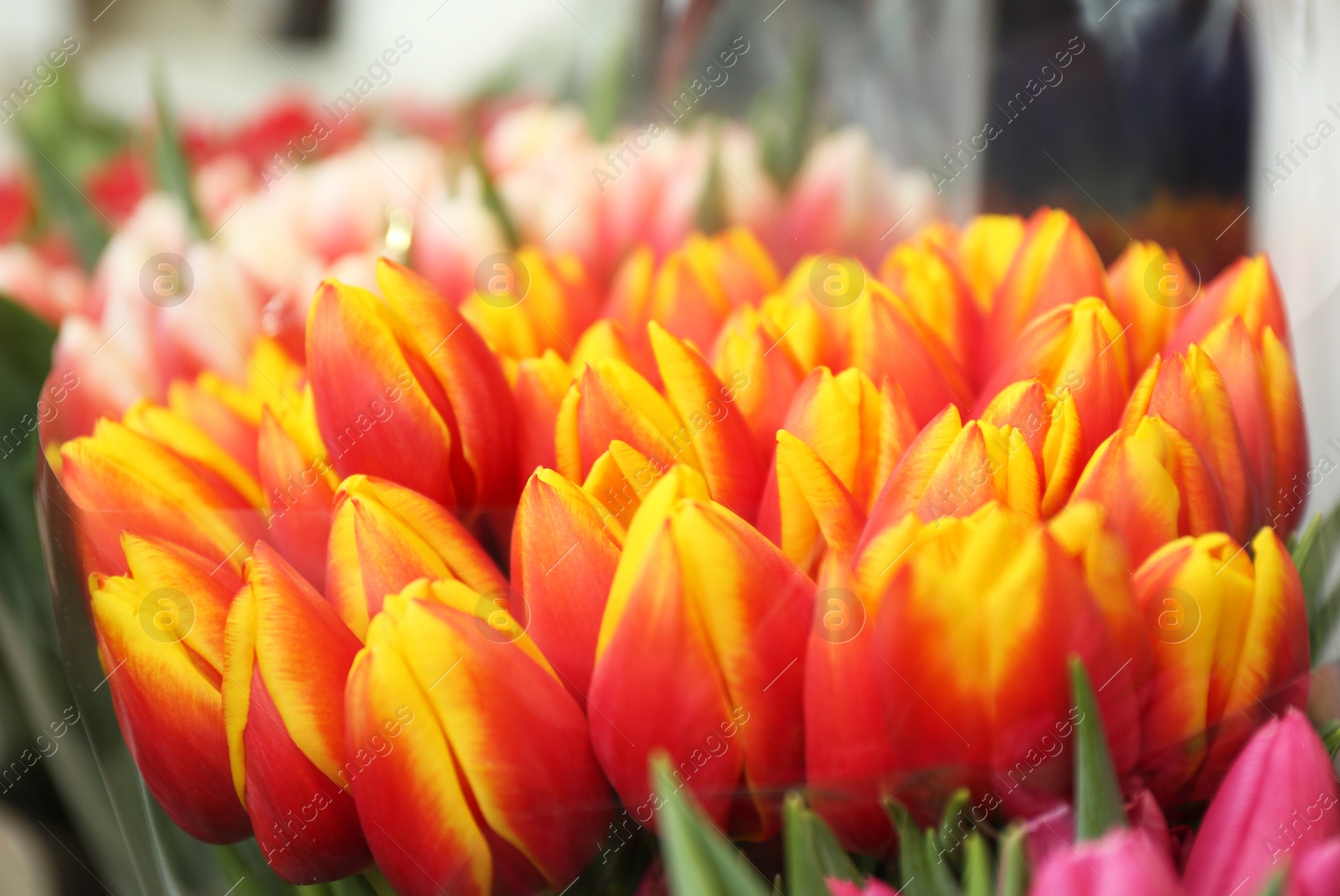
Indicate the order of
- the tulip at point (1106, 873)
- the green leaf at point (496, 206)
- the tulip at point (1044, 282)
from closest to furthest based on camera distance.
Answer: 1. the tulip at point (1106, 873)
2. the tulip at point (1044, 282)
3. the green leaf at point (496, 206)

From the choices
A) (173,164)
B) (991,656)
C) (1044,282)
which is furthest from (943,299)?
(173,164)

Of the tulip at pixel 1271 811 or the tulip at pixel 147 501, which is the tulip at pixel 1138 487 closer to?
the tulip at pixel 1271 811

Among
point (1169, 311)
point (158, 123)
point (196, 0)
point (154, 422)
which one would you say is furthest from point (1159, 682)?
point (196, 0)

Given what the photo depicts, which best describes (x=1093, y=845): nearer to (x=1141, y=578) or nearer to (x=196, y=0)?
(x=1141, y=578)

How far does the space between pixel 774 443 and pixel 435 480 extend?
0.07 meters

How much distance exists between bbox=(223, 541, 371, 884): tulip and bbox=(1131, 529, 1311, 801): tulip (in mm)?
147

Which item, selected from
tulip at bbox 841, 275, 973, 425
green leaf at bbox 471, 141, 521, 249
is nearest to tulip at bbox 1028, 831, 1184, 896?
tulip at bbox 841, 275, 973, 425

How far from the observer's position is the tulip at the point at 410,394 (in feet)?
0.80

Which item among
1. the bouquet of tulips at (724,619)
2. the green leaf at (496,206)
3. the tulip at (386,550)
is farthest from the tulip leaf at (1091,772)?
the green leaf at (496,206)

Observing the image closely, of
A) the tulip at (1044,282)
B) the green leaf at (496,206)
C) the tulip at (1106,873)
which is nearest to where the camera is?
the tulip at (1106,873)

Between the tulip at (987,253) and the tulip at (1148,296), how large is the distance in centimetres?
3

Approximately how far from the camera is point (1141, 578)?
0.68 feet

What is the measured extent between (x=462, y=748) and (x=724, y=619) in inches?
2.0

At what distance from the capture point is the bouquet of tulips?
0.20 m
